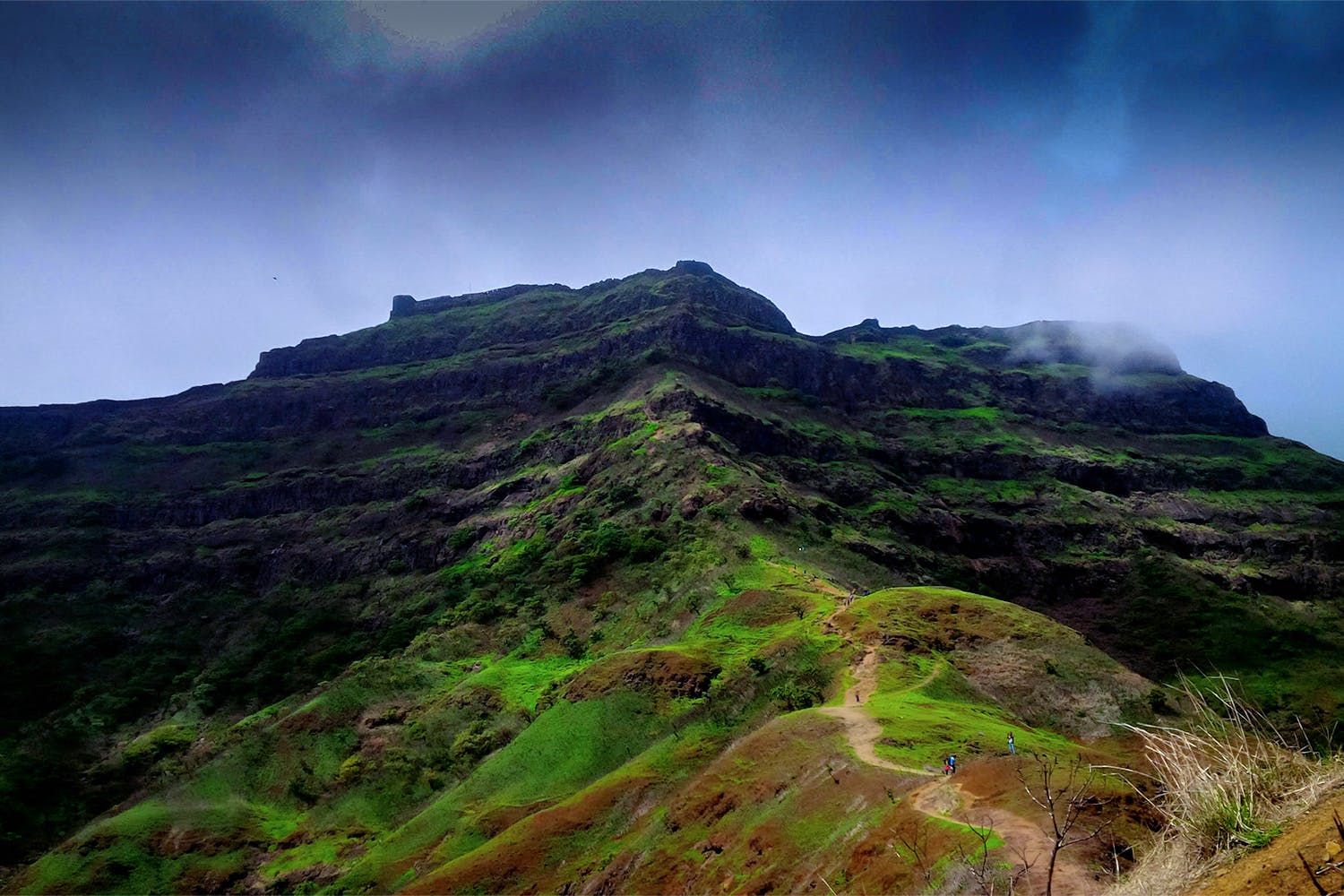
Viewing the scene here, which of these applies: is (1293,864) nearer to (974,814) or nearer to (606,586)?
(974,814)

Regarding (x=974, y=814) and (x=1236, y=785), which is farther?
(x=974, y=814)

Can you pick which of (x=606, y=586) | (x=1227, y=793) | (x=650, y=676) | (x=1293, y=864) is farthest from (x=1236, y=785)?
(x=606, y=586)

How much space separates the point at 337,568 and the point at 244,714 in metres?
30.7

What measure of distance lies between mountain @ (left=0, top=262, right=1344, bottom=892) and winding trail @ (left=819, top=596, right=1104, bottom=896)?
0.79 metres

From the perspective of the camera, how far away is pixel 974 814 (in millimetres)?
19344

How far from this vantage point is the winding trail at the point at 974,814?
15381 mm

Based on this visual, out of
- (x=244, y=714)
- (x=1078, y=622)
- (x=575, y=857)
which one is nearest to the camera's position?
(x=575, y=857)

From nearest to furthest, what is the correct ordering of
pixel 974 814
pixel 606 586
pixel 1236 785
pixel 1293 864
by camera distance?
pixel 1293 864 < pixel 1236 785 < pixel 974 814 < pixel 606 586

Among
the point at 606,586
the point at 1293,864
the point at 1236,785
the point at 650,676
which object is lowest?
the point at 606,586

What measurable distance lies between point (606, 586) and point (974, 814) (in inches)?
2077

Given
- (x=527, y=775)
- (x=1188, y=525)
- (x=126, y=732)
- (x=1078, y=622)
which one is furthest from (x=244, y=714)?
(x=1188, y=525)

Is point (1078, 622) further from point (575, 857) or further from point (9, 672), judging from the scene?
point (9, 672)

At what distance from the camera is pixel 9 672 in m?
76.9

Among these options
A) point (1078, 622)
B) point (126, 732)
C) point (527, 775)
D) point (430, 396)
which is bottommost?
point (1078, 622)
